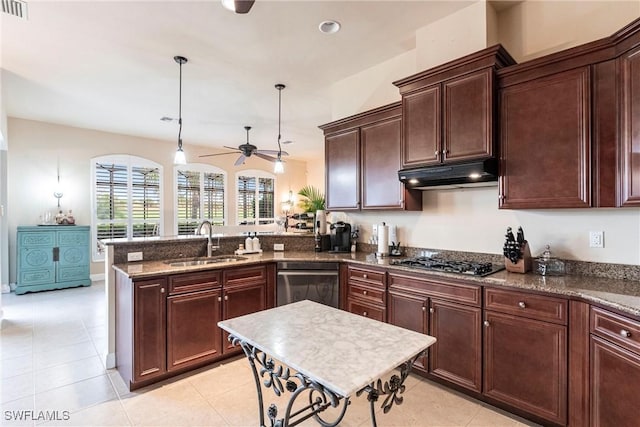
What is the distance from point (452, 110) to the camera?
252cm

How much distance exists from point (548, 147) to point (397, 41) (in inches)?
68.2

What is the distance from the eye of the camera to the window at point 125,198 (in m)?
6.34

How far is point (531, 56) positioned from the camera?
2537mm

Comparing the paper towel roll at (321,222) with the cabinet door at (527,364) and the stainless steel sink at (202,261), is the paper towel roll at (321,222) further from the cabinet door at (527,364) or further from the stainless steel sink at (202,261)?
the cabinet door at (527,364)

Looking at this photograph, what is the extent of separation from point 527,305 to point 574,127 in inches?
47.7

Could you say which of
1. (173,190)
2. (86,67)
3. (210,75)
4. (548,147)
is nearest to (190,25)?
(210,75)

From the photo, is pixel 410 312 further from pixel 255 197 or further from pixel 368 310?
pixel 255 197

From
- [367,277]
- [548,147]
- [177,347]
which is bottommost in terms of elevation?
[177,347]

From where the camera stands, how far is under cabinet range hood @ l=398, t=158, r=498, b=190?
2.35 meters

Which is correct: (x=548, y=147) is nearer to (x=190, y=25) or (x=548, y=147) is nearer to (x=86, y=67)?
(x=190, y=25)

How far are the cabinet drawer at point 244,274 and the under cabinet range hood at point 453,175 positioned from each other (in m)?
1.63

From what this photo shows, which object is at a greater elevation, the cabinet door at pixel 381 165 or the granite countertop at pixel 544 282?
the cabinet door at pixel 381 165

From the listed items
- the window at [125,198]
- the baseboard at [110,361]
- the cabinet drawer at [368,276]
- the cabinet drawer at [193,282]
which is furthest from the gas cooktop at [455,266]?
the window at [125,198]

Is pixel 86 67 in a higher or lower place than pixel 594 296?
higher
